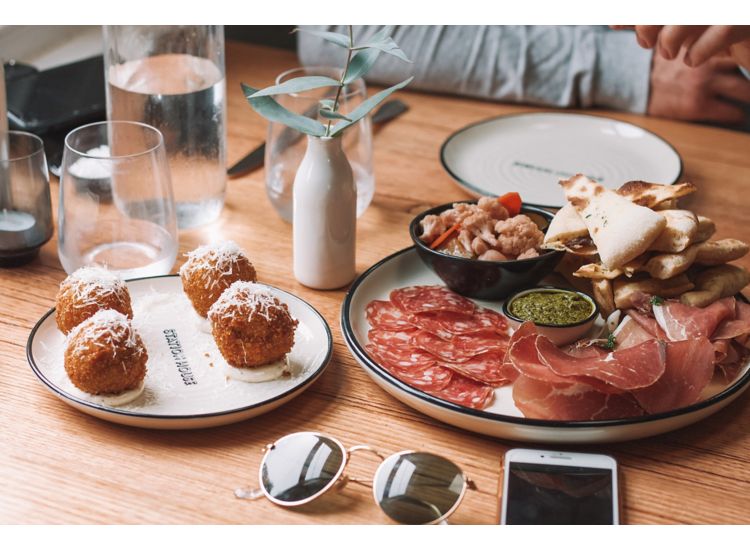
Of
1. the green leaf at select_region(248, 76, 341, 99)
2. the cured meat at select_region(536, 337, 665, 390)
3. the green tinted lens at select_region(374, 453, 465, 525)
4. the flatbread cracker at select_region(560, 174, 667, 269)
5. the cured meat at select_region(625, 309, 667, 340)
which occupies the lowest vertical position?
the green tinted lens at select_region(374, 453, 465, 525)

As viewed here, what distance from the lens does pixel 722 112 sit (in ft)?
7.41

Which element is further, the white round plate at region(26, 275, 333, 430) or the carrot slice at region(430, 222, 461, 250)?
the carrot slice at region(430, 222, 461, 250)

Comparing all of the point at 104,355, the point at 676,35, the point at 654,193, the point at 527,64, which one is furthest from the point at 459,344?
the point at 527,64

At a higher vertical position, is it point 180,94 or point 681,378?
point 180,94

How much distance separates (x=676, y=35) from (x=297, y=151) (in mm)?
779

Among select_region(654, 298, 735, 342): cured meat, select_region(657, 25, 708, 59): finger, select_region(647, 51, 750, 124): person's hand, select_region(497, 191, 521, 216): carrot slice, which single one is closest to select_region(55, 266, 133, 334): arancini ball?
select_region(497, 191, 521, 216): carrot slice

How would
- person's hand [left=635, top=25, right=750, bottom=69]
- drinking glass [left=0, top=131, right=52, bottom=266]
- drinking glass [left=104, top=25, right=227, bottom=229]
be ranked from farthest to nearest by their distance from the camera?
1. person's hand [left=635, top=25, right=750, bottom=69]
2. drinking glass [left=104, top=25, right=227, bottom=229]
3. drinking glass [left=0, top=131, right=52, bottom=266]

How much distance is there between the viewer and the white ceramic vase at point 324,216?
1.44 meters

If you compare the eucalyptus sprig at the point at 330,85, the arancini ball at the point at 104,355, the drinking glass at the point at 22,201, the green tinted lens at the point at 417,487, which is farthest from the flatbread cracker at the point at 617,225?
the drinking glass at the point at 22,201

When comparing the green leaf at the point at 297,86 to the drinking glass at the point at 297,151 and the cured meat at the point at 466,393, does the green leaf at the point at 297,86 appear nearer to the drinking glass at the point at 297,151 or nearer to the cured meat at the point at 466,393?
the drinking glass at the point at 297,151

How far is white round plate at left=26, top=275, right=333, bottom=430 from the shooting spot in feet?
3.77

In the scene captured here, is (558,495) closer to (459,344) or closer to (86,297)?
(459,344)

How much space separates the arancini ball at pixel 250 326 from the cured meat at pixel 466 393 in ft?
0.71

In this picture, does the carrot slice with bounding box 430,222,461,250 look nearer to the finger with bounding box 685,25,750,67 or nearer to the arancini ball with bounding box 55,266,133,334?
the arancini ball with bounding box 55,266,133,334
